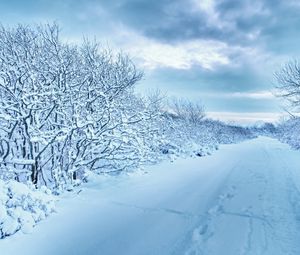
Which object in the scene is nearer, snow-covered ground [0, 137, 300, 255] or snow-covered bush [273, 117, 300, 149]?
snow-covered ground [0, 137, 300, 255]

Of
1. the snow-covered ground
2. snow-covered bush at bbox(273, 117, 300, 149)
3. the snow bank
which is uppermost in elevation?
snow-covered bush at bbox(273, 117, 300, 149)

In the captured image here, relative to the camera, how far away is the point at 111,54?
43.7ft

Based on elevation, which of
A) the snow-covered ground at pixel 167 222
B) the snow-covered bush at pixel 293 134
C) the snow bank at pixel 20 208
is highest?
the snow-covered bush at pixel 293 134

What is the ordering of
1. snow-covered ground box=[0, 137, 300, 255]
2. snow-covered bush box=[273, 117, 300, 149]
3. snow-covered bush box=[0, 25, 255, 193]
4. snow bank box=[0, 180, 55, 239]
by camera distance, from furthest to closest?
snow-covered bush box=[273, 117, 300, 149] < snow-covered bush box=[0, 25, 255, 193] < snow bank box=[0, 180, 55, 239] < snow-covered ground box=[0, 137, 300, 255]

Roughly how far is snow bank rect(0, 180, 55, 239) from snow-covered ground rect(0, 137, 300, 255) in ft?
0.46

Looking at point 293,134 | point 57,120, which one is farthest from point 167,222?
point 293,134

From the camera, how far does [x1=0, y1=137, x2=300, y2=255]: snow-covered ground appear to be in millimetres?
3941

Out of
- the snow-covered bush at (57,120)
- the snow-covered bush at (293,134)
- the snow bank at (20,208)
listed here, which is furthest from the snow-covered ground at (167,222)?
the snow-covered bush at (293,134)

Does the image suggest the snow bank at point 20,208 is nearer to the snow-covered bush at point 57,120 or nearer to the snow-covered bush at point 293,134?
the snow-covered bush at point 57,120

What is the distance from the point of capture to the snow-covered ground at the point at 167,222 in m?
3.94

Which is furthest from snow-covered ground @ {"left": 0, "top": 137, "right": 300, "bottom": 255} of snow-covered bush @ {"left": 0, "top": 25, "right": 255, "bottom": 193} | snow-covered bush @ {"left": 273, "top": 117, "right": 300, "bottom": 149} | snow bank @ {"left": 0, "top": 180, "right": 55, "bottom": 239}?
snow-covered bush @ {"left": 273, "top": 117, "right": 300, "bottom": 149}

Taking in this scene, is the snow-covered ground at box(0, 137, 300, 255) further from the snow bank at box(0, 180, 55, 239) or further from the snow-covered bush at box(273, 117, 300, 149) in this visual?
the snow-covered bush at box(273, 117, 300, 149)

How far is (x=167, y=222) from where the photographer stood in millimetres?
4934

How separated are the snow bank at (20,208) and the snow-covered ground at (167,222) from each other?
0.14 meters
